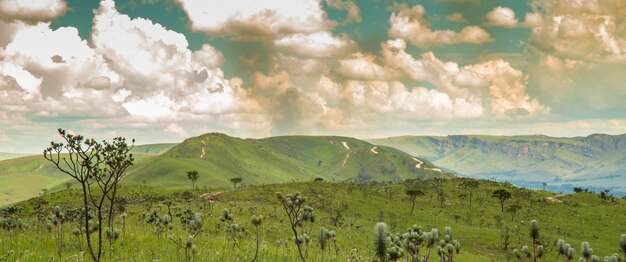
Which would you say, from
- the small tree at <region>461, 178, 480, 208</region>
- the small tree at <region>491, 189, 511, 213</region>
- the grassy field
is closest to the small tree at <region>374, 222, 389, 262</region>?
the grassy field

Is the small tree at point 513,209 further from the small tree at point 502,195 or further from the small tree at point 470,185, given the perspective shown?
the small tree at point 470,185

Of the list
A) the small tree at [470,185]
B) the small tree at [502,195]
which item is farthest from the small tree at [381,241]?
the small tree at [470,185]

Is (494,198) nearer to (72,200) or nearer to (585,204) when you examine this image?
(585,204)

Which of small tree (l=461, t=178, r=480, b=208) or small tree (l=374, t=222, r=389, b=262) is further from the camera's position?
small tree (l=461, t=178, r=480, b=208)

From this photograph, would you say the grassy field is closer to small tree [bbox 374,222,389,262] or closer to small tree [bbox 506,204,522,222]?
small tree [bbox 506,204,522,222]

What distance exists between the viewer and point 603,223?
289 feet

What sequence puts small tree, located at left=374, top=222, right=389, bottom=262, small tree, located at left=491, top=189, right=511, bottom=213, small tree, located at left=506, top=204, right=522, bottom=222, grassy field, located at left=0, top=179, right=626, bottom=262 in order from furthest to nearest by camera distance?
small tree, located at left=491, top=189, right=511, bottom=213, small tree, located at left=506, top=204, right=522, bottom=222, grassy field, located at left=0, top=179, right=626, bottom=262, small tree, located at left=374, top=222, right=389, bottom=262

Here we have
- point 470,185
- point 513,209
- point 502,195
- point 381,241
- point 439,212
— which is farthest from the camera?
point 470,185

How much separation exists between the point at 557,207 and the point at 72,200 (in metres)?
108

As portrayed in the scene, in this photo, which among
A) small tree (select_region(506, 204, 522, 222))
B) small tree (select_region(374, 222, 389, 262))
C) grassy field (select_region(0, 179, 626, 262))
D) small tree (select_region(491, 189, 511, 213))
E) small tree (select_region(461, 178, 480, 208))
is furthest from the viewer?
small tree (select_region(461, 178, 480, 208))

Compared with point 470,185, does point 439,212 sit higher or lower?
lower

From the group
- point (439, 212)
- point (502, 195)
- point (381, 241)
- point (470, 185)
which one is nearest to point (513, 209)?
point (502, 195)

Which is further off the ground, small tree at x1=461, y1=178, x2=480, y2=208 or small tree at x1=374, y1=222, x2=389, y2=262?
small tree at x1=374, y1=222, x2=389, y2=262

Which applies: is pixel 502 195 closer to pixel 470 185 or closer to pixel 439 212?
pixel 470 185
